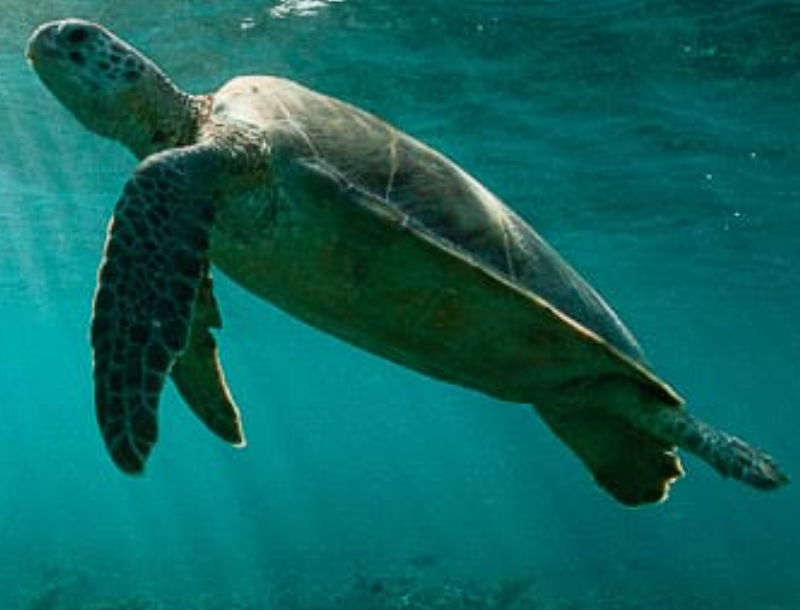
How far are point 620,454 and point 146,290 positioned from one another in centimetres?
300

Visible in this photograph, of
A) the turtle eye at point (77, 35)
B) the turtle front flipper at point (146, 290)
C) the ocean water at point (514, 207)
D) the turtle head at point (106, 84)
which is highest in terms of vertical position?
the turtle eye at point (77, 35)

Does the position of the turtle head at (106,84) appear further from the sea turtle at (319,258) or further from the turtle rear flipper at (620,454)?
the turtle rear flipper at (620,454)

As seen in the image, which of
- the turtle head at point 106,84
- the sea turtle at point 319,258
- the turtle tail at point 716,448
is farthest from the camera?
the turtle tail at point 716,448

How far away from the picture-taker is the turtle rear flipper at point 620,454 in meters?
4.92

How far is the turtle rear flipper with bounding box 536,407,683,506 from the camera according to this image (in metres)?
4.92

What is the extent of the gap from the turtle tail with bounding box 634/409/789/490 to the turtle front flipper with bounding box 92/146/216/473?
2578 millimetres

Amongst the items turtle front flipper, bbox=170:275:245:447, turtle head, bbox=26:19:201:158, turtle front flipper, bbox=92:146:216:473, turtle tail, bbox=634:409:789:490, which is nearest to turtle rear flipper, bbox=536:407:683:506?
turtle tail, bbox=634:409:789:490

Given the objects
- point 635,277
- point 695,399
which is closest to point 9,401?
point 695,399

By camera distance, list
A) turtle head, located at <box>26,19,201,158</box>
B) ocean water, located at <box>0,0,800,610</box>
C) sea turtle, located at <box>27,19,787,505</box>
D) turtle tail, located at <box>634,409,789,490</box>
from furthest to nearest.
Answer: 1. ocean water, located at <box>0,0,800,610</box>
2. turtle tail, located at <box>634,409,789,490</box>
3. turtle head, located at <box>26,19,201,158</box>
4. sea turtle, located at <box>27,19,787,505</box>

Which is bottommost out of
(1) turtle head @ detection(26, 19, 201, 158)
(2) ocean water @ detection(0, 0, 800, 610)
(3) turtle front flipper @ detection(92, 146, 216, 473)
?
(2) ocean water @ detection(0, 0, 800, 610)

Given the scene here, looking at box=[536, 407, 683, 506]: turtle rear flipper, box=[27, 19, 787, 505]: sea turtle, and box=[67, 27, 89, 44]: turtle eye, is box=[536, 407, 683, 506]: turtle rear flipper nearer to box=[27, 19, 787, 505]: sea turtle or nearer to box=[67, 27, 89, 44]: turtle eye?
box=[27, 19, 787, 505]: sea turtle

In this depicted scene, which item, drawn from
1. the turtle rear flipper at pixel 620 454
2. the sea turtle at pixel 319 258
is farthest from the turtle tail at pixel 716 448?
the turtle rear flipper at pixel 620 454

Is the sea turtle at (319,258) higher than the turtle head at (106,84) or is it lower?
lower

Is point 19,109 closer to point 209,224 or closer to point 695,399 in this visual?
point 209,224
